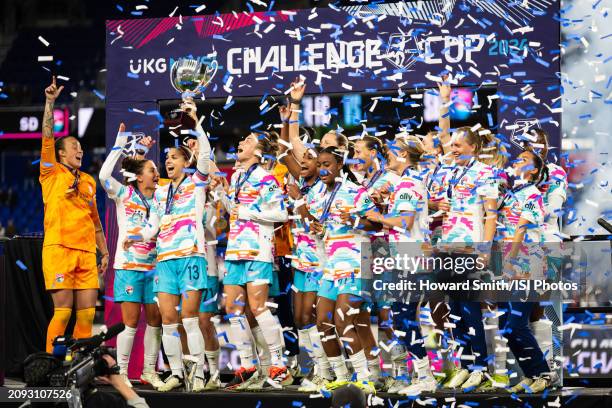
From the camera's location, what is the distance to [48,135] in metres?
9.33

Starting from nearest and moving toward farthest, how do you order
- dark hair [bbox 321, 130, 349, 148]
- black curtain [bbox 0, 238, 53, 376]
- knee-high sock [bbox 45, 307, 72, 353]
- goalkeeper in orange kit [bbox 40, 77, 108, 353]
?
dark hair [bbox 321, 130, 349, 148]
knee-high sock [bbox 45, 307, 72, 353]
goalkeeper in orange kit [bbox 40, 77, 108, 353]
black curtain [bbox 0, 238, 53, 376]

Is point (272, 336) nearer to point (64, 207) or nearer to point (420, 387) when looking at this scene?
point (420, 387)

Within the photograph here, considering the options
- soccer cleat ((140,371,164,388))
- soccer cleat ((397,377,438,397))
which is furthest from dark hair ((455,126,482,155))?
soccer cleat ((140,371,164,388))

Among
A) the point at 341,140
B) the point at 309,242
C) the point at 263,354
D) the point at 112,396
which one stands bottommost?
the point at 263,354

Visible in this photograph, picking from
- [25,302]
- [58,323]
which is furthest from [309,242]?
[25,302]

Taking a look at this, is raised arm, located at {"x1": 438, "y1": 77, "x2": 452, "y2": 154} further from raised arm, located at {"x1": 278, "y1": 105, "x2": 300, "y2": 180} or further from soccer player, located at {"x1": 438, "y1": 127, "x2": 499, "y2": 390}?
raised arm, located at {"x1": 278, "y1": 105, "x2": 300, "y2": 180}

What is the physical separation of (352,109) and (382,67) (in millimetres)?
541

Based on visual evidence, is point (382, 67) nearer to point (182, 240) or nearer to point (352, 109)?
point (352, 109)

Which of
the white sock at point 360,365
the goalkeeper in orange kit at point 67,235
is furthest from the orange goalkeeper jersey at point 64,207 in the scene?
the white sock at point 360,365

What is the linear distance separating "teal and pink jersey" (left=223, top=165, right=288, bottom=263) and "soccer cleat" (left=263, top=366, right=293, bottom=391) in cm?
82

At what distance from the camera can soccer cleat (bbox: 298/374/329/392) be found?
8.52 meters

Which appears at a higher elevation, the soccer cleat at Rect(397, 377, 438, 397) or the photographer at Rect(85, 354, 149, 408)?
the photographer at Rect(85, 354, 149, 408)

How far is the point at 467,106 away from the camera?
913 centimetres

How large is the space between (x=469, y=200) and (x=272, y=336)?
5.85 feet
